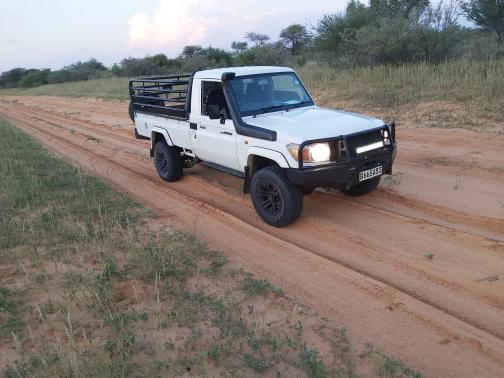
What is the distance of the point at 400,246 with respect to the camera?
500 cm

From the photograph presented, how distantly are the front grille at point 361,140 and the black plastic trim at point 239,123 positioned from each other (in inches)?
34.0

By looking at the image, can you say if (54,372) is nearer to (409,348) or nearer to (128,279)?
(128,279)

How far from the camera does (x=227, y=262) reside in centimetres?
492

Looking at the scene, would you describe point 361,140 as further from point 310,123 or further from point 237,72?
point 237,72

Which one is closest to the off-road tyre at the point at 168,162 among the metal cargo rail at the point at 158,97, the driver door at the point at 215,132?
the metal cargo rail at the point at 158,97

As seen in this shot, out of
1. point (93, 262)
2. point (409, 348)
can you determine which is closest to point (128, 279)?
point (93, 262)

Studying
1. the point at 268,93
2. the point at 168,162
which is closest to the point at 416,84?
the point at 268,93

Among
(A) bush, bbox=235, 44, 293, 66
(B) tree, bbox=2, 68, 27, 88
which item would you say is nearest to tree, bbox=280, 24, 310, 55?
(A) bush, bbox=235, 44, 293, 66

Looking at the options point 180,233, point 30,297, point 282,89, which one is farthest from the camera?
point 282,89

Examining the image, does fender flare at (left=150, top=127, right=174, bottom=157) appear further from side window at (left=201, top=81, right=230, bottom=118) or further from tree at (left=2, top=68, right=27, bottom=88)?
tree at (left=2, top=68, right=27, bottom=88)

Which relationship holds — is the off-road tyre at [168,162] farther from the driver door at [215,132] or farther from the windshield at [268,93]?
the windshield at [268,93]

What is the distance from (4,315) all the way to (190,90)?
408cm

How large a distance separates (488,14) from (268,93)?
53.7ft

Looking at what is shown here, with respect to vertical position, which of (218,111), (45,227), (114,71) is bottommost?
(45,227)
